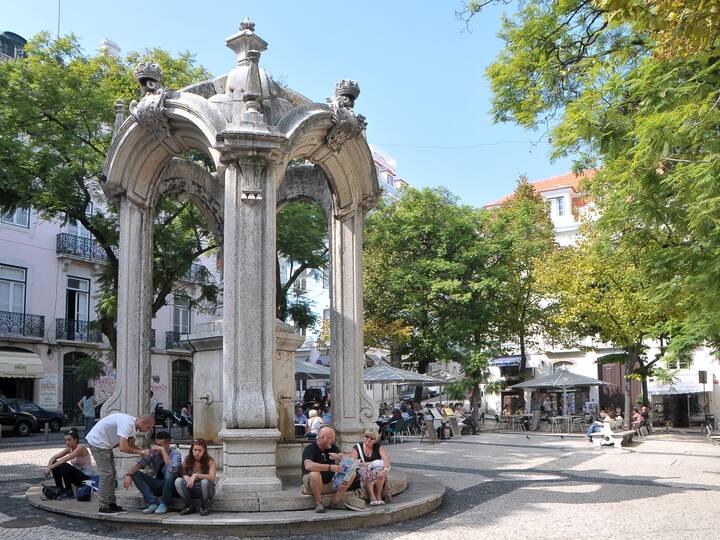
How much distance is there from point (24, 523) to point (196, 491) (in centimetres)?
206

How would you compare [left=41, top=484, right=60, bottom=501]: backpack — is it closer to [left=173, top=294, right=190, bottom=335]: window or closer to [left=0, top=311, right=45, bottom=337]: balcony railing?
[left=0, top=311, right=45, bottom=337]: balcony railing

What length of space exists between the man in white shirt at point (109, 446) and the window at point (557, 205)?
4323 cm

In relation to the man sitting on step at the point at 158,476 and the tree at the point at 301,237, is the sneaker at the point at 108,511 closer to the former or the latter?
the man sitting on step at the point at 158,476

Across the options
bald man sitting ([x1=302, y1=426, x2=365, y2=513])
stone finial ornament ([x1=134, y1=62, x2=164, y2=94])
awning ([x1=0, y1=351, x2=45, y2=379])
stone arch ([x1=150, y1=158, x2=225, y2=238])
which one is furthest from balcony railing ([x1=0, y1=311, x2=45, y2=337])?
bald man sitting ([x1=302, y1=426, x2=365, y2=513])

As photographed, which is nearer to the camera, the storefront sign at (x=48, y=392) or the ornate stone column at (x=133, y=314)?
the ornate stone column at (x=133, y=314)

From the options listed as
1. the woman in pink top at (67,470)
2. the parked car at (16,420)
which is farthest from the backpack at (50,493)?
the parked car at (16,420)

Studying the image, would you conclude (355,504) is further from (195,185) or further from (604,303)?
(604,303)

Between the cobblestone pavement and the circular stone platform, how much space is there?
12cm

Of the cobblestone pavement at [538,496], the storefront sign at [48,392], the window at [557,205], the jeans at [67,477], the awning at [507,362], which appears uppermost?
the window at [557,205]

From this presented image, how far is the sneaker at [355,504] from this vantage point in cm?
835

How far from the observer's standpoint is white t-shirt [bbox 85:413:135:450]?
8.55 m

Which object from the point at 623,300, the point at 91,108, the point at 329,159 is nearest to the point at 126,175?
the point at 329,159

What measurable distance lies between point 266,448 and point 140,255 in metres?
3.96

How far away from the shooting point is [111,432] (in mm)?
8656
